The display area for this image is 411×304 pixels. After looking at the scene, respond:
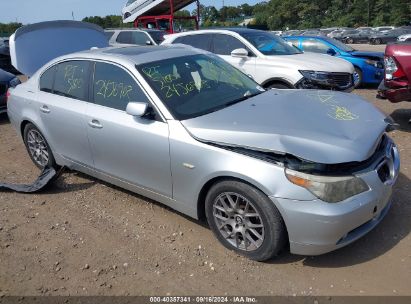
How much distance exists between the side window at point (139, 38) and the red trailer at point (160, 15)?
19.9 ft

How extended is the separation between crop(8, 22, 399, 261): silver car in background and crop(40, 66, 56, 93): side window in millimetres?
24

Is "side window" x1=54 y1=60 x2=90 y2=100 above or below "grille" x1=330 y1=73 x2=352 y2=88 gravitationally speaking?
above

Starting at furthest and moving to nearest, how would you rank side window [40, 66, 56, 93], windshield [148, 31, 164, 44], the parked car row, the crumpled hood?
1. the parked car row
2. windshield [148, 31, 164, 44]
3. side window [40, 66, 56, 93]
4. the crumpled hood

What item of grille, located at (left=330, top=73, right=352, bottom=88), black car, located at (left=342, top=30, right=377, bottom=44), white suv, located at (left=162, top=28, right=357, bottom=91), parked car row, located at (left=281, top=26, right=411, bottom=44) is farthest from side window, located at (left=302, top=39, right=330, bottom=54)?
black car, located at (left=342, top=30, right=377, bottom=44)

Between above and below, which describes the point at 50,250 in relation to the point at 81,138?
below

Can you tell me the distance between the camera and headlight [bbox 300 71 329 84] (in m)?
7.07

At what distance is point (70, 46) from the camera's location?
6637 millimetres

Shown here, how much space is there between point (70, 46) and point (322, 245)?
548 cm

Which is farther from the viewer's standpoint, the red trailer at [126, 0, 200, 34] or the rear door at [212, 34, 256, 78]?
the red trailer at [126, 0, 200, 34]

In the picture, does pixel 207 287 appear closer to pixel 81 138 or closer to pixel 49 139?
pixel 81 138

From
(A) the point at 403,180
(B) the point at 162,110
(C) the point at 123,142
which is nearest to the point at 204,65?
(B) the point at 162,110

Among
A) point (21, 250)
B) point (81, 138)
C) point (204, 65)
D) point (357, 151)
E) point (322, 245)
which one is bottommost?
point (21, 250)

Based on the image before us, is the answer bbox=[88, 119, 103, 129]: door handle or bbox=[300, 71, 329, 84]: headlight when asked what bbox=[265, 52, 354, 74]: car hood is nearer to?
bbox=[300, 71, 329, 84]: headlight

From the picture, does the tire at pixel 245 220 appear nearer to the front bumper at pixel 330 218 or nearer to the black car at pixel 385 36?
the front bumper at pixel 330 218
